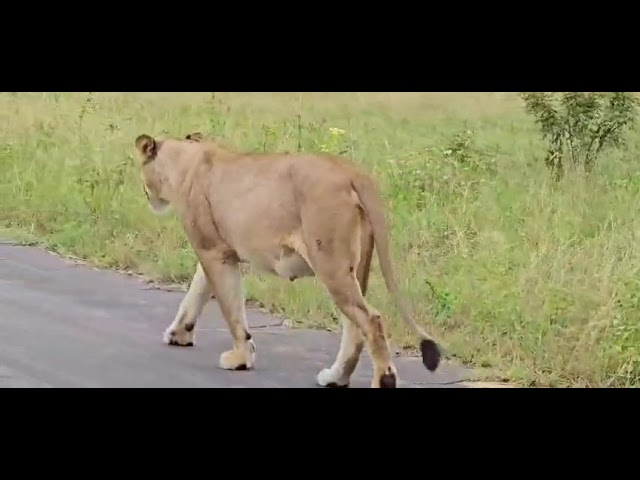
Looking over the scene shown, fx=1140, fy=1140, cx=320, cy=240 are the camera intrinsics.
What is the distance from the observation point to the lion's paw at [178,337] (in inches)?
220

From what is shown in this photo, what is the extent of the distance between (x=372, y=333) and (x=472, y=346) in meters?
0.99

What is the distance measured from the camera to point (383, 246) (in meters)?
4.82

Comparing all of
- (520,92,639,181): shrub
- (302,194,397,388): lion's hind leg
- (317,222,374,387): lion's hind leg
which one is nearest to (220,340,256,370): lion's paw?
(317,222,374,387): lion's hind leg

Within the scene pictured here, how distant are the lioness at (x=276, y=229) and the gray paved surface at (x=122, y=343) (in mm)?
154

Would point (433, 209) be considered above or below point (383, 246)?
below

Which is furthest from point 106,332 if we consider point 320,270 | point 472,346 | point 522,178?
point 522,178

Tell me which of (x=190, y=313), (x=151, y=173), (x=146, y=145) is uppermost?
(x=146, y=145)

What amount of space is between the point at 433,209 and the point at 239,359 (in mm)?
1997

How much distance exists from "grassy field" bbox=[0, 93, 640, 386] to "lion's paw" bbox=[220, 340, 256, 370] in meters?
0.74

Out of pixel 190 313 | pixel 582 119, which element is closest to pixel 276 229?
pixel 190 313

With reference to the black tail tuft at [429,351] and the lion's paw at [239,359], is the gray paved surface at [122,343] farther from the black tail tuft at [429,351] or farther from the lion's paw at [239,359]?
the black tail tuft at [429,351]

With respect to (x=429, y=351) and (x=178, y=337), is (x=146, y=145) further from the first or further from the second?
(x=429, y=351)

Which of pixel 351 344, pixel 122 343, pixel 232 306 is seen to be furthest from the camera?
pixel 122 343

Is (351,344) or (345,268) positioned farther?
(351,344)
